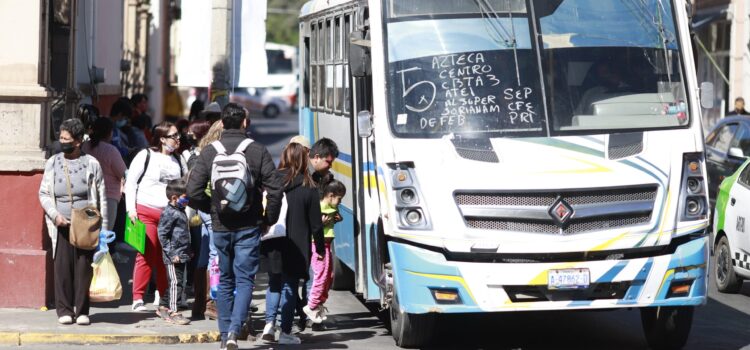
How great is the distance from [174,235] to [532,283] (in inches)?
127

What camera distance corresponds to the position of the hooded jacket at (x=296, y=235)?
10344 millimetres

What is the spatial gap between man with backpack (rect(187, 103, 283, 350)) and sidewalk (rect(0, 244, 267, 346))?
0.96 m

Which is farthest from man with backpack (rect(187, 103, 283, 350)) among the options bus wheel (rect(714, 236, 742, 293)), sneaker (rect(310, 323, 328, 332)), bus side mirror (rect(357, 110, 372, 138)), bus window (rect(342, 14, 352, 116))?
bus wheel (rect(714, 236, 742, 293))

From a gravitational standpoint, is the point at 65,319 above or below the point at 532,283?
below

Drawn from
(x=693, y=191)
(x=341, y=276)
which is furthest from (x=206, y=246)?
(x=693, y=191)

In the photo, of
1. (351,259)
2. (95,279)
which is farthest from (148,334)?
(351,259)

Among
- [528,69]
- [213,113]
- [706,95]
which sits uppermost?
[528,69]

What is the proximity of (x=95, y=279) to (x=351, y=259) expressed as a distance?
221 centimetres

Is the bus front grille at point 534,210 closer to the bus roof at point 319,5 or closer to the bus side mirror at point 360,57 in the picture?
the bus side mirror at point 360,57

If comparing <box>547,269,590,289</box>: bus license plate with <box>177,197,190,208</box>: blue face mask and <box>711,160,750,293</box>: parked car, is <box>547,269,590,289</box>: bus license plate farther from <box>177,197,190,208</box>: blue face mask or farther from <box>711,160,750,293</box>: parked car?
<box>711,160,750,293</box>: parked car

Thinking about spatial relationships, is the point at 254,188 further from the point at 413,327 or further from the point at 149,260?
the point at 149,260

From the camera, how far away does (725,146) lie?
62.7ft

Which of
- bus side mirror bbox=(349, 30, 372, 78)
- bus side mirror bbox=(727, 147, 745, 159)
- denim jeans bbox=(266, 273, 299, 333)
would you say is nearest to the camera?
bus side mirror bbox=(349, 30, 372, 78)

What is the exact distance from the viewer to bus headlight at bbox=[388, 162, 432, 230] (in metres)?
9.60
